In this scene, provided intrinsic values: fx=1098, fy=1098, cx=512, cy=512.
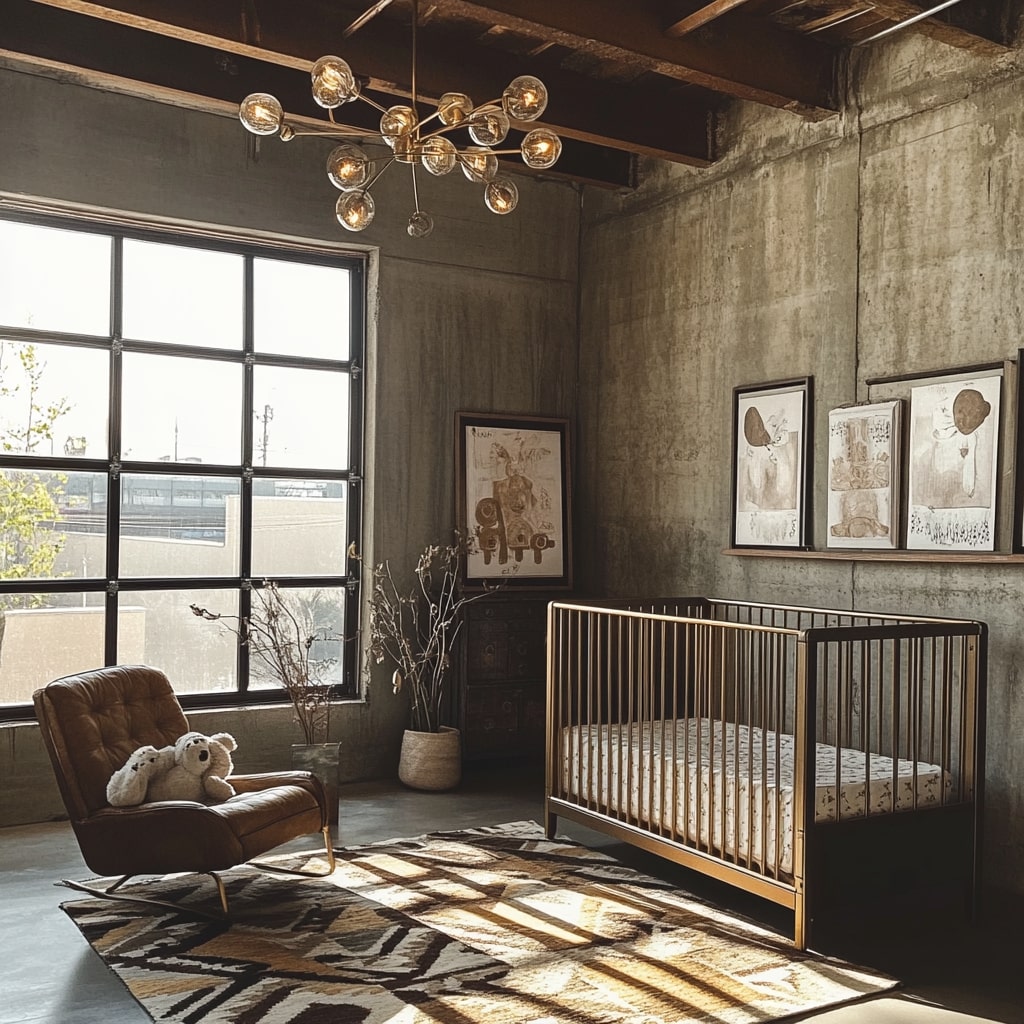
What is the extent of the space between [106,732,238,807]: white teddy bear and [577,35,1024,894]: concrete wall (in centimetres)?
281

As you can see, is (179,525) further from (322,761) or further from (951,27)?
(951,27)

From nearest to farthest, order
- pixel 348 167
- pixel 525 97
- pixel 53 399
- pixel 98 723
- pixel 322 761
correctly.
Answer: pixel 525 97, pixel 348 167, pixel 98 723, pixel 322 761, pixel 53 399

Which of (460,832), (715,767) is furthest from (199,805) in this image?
(715,767)

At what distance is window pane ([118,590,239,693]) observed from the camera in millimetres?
5676

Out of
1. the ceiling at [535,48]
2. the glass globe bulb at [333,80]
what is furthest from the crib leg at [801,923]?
the ceiling at [535,48]

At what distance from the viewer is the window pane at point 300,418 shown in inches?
240

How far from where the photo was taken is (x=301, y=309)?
621cm

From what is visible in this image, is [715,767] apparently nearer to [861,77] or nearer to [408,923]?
[408,923]

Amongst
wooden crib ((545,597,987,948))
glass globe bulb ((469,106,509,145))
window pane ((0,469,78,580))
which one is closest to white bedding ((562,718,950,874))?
wooden crib ((545,597,987,948))

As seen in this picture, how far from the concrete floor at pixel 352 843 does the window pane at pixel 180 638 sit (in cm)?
92

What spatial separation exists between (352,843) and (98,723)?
1.34 metres

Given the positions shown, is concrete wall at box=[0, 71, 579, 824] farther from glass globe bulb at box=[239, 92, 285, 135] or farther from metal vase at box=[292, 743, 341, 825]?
glass globe bulb at box=[239, 92, 285, 135]

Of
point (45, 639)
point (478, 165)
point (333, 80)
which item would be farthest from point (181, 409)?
point (333, 80)

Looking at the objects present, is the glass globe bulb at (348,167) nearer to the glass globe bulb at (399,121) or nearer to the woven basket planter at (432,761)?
the glass globe bulb at (399,121)
